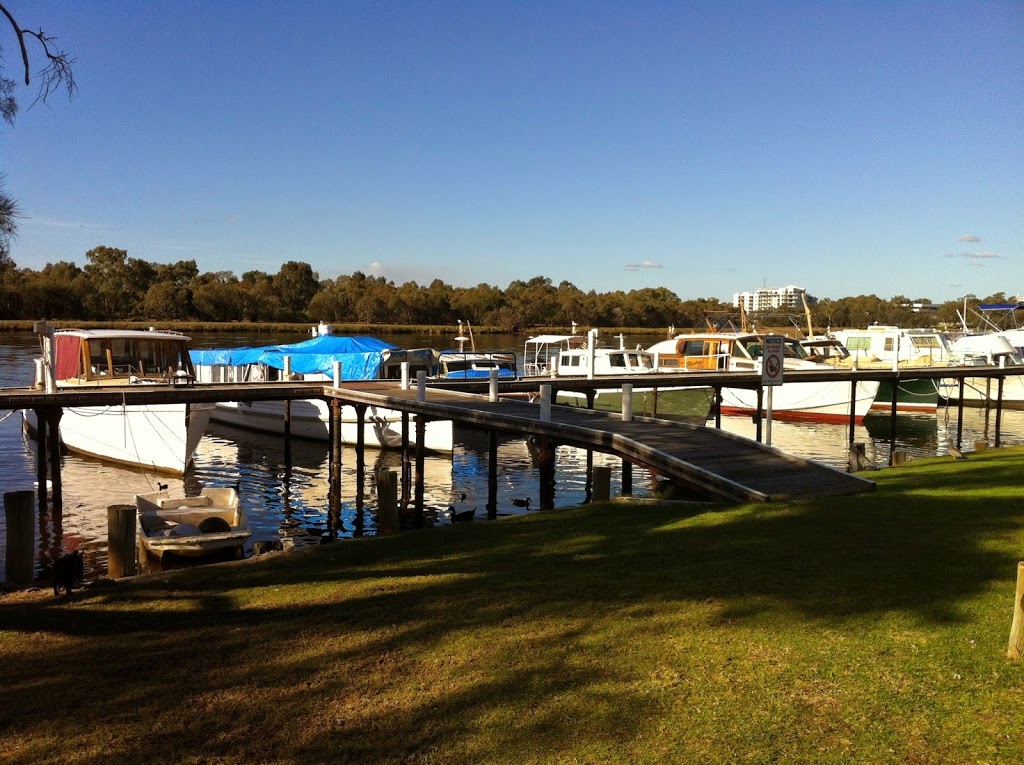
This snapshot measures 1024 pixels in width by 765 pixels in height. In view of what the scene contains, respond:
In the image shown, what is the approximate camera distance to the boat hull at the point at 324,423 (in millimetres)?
31375

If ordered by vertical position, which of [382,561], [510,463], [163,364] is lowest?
[510,463]

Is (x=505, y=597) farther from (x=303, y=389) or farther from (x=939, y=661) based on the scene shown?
(x=303, y=389)

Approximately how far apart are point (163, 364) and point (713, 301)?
136 meters

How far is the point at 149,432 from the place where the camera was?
28375mm

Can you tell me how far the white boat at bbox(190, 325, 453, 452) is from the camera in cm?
3266

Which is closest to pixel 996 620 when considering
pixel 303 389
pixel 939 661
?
pixel 939 661

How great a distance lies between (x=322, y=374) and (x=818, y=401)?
23.8m

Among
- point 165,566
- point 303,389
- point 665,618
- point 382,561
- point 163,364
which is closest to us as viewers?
point 665,618

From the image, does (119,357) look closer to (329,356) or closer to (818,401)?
(329,356)

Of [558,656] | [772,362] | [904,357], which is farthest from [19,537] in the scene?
[904,357]

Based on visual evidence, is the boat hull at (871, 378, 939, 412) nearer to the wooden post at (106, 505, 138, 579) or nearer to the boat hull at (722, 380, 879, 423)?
the boat hull at (722, 380, 879, 423)

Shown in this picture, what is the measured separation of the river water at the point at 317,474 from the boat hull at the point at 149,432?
1.64ft

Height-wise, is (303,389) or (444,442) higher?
(303,389)

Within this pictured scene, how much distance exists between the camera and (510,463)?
101ft
